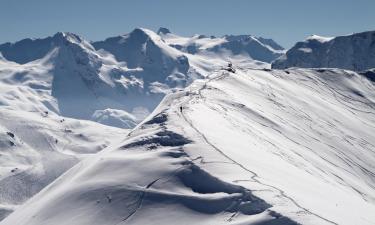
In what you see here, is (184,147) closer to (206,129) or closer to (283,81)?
(206,129)

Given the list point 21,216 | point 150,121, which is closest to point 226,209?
point 21,216

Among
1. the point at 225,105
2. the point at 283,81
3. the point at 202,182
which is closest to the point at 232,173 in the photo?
the point at 202,182

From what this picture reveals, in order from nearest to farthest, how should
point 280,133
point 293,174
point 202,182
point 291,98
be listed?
point 202,182, point 293,174, point 280,133, point 291,98

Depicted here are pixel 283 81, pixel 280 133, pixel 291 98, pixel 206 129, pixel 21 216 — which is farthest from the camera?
pixel 283 81

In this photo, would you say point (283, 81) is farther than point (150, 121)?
Yes

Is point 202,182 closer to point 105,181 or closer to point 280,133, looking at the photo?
point 105,181

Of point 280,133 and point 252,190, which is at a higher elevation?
point 252,190
